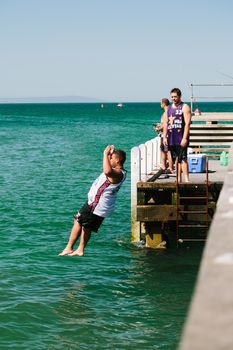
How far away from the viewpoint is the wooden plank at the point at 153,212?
13055 millimetres

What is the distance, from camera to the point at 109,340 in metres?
9.27

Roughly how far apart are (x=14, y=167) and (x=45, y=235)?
20678 millimetres

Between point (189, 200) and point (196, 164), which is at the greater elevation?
point (196, 164)

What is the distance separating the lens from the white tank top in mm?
8820

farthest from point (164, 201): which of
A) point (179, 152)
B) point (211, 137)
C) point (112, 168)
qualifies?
point (211, 137)

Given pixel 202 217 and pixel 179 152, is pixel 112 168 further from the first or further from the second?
pixel 202 217

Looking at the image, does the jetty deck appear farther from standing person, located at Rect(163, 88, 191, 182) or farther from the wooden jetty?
standing person, located at Rect(163, 88, 191, 182)

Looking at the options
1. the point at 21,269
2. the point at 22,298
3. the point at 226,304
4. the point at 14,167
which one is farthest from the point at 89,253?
the point at 14,167

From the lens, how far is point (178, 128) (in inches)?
503

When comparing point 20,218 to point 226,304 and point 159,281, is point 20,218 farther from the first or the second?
point 226,304

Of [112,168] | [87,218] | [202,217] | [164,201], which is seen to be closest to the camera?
[112,168]

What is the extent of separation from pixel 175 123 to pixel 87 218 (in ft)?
13.7

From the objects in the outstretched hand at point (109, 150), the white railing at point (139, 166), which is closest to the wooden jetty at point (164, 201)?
the white railing at point (139, 166)

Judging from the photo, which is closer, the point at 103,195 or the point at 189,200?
the point at 103,195
